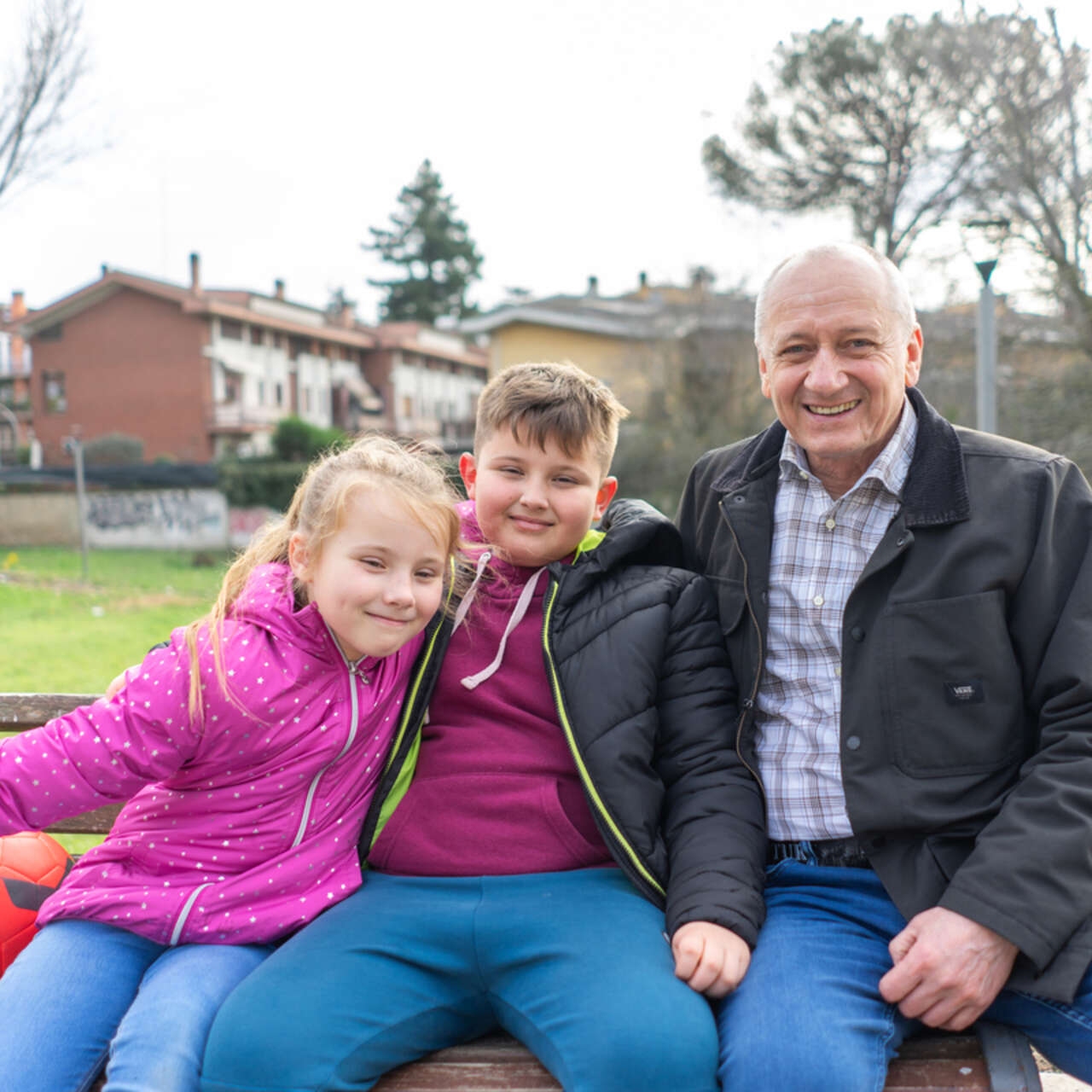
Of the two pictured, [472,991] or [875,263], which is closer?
[472,991]

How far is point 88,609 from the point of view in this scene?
15875 mm

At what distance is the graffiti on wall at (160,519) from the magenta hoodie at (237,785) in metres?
27.5

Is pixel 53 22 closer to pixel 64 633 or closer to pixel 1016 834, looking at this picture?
pixel 64 633

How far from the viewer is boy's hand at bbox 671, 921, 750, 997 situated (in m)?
2.04

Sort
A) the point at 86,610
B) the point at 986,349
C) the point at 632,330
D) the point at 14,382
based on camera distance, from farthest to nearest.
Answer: the point at 14,382 → the point at 632,330 → the point at 86,610 → the point at 986,349

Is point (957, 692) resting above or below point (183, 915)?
above

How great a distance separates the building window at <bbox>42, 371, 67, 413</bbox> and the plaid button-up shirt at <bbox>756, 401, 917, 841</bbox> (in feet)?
147

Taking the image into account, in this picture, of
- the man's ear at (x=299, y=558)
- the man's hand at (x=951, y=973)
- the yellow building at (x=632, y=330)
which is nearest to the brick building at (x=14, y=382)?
the yellow building at (x=632, y=330)

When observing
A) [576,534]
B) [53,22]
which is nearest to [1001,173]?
[576,534]

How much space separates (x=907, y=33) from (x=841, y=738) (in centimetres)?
2080

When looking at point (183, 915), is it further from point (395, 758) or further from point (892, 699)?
point (892, 699)

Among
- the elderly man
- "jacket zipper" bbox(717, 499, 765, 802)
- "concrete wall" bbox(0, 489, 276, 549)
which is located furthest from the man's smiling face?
"concrete wall" bbox(0, 489, 276, 549)

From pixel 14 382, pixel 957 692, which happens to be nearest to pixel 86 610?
pixel 957 692

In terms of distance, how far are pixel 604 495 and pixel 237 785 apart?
1105mm
